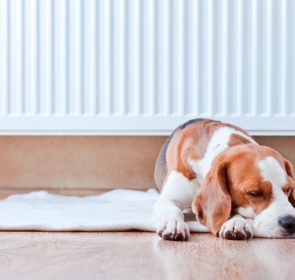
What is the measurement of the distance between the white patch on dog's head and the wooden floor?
0.03 m

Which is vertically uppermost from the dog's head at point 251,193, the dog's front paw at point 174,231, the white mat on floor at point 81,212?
the dog's head at point 251,193

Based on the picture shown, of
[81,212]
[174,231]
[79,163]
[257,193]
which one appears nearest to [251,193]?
[257,193]

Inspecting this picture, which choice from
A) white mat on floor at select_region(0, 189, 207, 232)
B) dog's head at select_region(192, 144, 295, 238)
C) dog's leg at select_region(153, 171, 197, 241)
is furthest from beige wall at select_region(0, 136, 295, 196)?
dog's head at select_region(192, 144, 295, 238)

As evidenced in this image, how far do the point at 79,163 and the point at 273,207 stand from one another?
3.52 ft

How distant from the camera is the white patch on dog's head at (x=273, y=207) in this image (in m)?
1.27

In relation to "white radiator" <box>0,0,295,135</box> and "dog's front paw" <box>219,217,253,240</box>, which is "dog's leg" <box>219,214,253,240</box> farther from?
"white radiator" <box>0,0,295,135</box>

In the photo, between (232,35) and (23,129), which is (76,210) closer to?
(23,129)

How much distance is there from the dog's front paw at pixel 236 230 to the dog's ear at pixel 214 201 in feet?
0.04

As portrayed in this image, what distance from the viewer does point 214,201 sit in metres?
1.33

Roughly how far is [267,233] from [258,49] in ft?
2.96

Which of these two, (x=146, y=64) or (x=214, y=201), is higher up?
(x=146, y=64)

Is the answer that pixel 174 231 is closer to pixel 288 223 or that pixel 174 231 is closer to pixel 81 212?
pixel 288 223

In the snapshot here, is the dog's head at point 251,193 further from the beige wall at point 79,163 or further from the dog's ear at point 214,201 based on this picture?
the beige wall at point 79,163

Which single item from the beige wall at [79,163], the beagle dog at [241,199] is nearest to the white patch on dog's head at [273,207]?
the beagle dog at [241,199]
